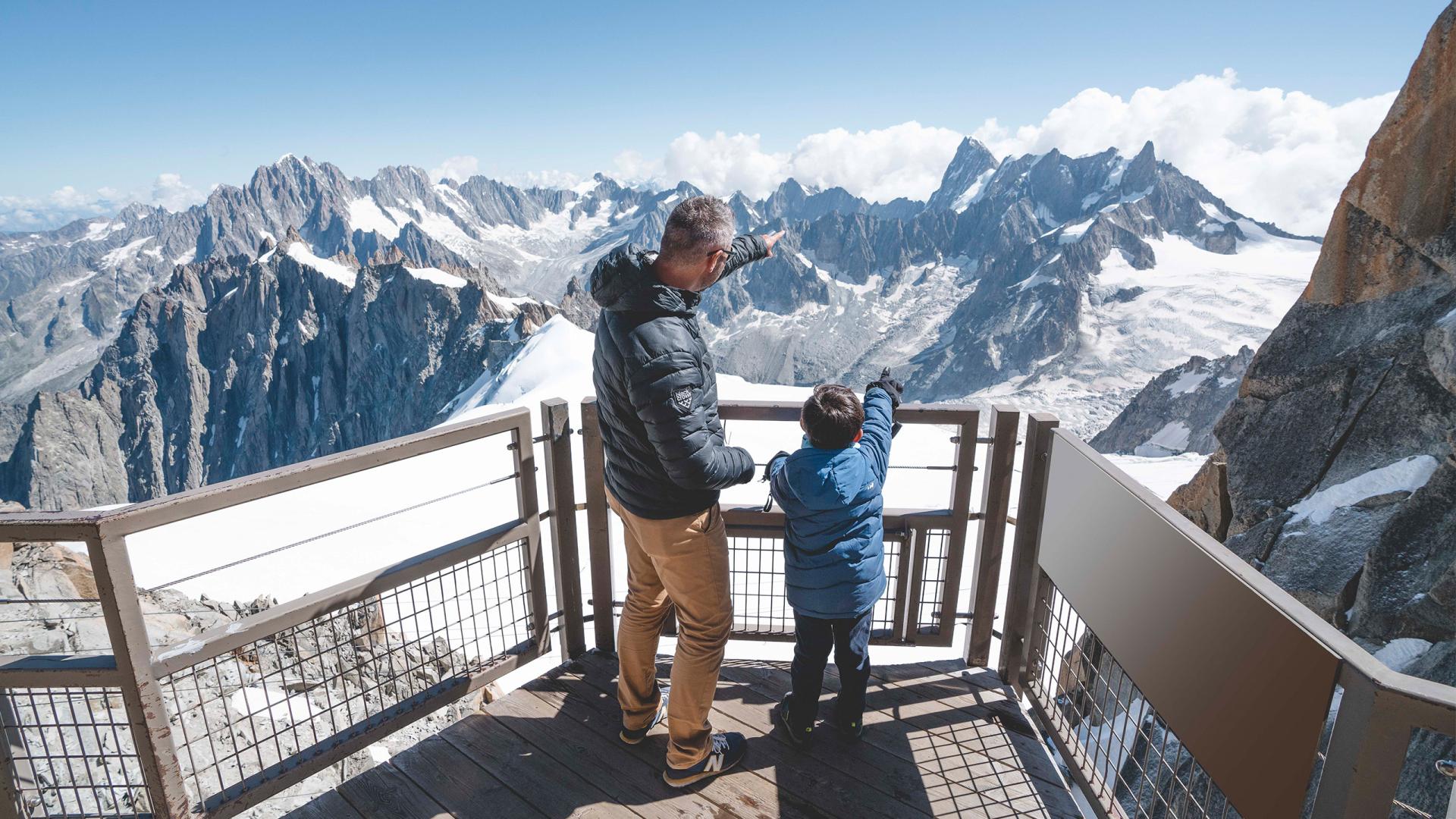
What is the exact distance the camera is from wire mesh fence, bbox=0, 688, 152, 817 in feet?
9.76

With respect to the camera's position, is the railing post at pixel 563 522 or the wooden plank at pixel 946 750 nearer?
the wooden plank at pixel 946 750

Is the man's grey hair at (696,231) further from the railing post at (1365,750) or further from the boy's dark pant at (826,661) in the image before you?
the railing post at (1365,750)

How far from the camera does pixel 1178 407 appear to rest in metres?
81.2

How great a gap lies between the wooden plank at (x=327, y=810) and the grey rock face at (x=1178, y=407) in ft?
253

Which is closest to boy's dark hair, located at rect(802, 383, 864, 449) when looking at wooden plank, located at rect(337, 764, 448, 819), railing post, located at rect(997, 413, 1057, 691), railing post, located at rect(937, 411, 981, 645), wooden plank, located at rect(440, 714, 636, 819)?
railing post, located at rect(937, 411, 981, 645)

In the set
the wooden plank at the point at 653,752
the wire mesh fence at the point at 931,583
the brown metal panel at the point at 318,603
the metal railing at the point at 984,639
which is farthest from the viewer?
the wire mesh fence at the point at 931,583

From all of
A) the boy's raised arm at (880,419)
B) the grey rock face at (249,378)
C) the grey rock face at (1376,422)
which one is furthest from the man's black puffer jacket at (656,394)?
the grey rock face at (249,378)

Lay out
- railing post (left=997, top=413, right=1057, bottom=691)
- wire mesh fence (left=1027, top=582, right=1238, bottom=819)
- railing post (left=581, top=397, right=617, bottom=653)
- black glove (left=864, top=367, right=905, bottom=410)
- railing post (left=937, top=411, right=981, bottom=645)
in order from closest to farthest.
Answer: wire mesh fence (left=1027, top=582, right=1238, bottom=819), black glove (left=864, top=367, right=905, bottom=410), railing post (left=997, top=413, right=1057, bottom=691), railing post (left=937, top=411, right=981, bottom=645), railing post (left=581, top=397, right=617, bottom=653)

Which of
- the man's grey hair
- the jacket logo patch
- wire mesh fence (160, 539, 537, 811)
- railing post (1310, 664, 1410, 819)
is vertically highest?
the man's grey hair

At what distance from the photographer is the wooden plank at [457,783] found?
3633mm

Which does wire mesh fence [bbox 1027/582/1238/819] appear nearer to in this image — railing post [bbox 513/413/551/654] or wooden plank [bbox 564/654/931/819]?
wooden plank [bbox 564/654/931/819]

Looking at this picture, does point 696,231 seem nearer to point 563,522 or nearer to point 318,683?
point 563,522

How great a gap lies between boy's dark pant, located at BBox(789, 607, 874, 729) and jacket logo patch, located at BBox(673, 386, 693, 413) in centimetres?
144

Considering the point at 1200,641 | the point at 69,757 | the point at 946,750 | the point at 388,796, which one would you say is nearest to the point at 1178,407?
the point at 946,750
